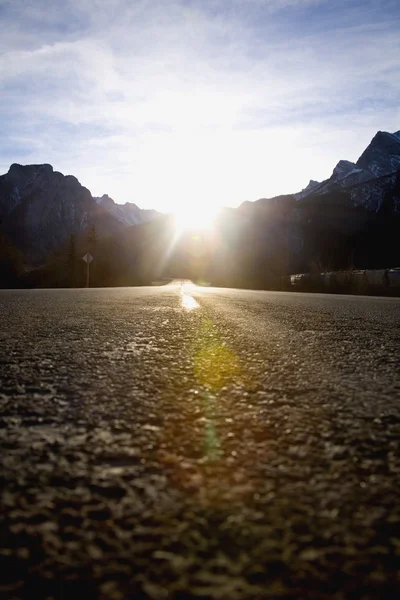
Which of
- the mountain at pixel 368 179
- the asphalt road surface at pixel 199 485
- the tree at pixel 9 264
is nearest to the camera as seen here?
the asphalt road surface at pixel 199 485

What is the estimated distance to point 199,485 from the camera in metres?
1.02

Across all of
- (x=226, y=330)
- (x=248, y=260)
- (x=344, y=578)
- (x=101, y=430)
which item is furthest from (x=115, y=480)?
(x=248, y=260)

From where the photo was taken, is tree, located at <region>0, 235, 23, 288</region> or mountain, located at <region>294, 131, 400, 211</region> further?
mountain, located at <region>294, 131, 400, 211</region>

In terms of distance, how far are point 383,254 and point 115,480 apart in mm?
88785

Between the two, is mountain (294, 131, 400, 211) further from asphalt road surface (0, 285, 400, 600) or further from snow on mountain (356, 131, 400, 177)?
asphalt road surface (0, 285, 400, 600)

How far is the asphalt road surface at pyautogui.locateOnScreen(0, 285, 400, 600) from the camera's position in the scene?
0.71 m

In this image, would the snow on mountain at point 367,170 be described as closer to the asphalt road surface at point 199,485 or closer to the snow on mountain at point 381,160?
the snow on mountain at point 381,160

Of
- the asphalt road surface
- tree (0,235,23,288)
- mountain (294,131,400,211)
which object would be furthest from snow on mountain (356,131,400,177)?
the asphalt road surface

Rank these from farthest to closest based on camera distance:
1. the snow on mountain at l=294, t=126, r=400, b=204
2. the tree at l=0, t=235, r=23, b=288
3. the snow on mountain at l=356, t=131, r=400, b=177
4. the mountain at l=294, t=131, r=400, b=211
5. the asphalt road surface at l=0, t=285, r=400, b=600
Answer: the snow on mountain at l=356, t=131, r=400, b=177, the snow on mountain at l=294, t=126, r=400, b=204, the mountain at l=294, t=131, r=400, b=211, the tree at l=0, t=235, r=23, b=288, the asphalt road surface at l=0, t=285, r=400, b=600

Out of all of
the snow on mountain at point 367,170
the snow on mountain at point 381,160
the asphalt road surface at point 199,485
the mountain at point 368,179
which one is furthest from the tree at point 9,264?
the snow on mountain at point 381,160

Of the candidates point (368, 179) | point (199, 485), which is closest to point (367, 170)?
point (368, 179)

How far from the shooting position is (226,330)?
4.53 m

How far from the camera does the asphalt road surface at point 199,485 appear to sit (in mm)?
712

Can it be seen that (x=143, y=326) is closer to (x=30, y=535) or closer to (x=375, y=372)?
(x=375, y=372)
